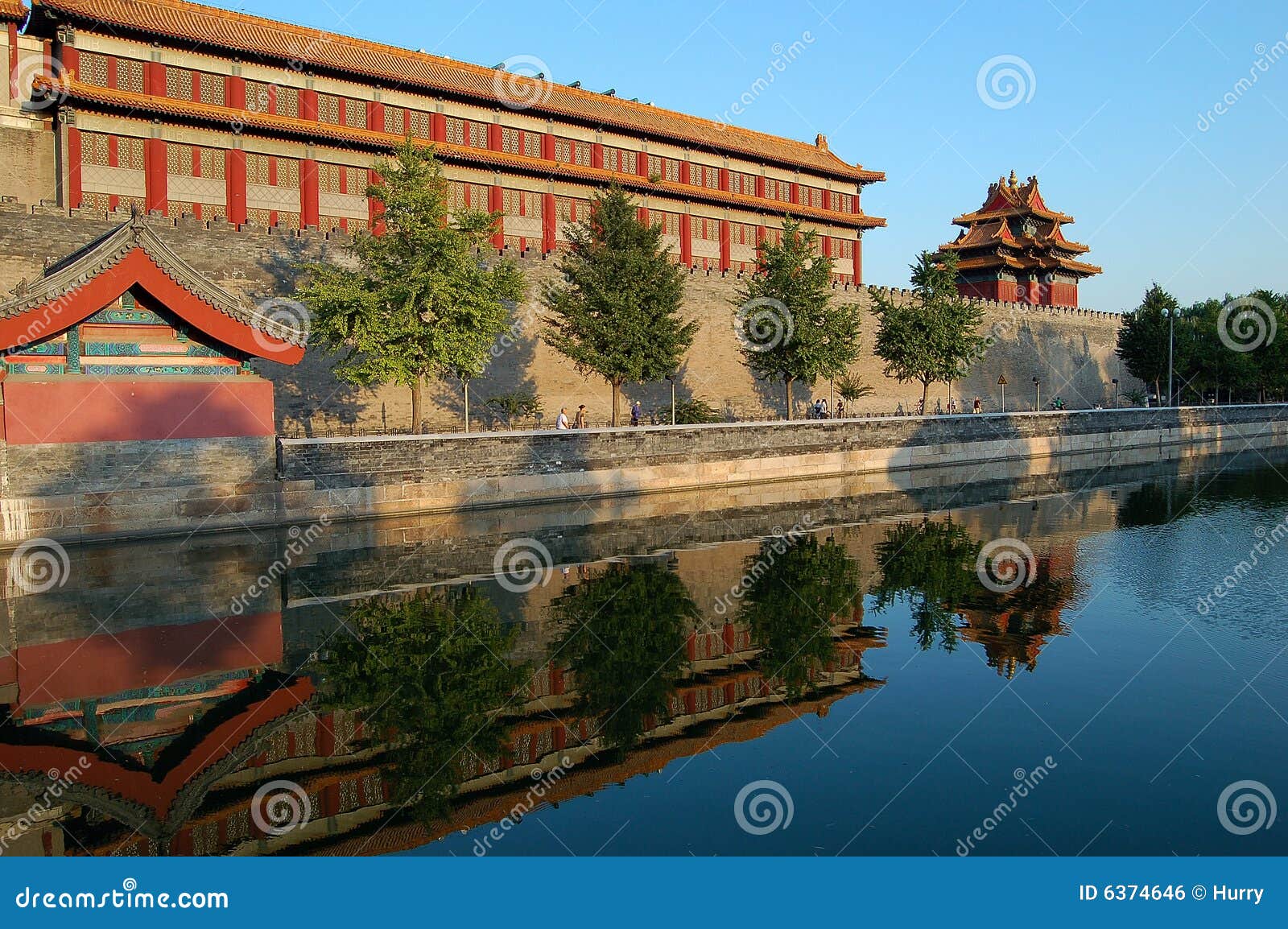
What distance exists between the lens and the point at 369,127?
102ft

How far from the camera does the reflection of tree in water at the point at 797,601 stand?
925 centimetres

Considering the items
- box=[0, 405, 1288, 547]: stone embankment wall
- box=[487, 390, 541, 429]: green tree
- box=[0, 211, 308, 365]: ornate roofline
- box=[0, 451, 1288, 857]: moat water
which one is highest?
box=[0, 211, 308, 365]: ornate roofline

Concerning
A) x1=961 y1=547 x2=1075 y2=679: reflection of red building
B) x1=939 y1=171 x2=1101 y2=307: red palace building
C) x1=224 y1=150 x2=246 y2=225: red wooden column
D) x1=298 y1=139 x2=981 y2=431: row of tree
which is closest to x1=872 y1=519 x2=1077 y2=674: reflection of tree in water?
x1=961 y1=547 x2=1075 y2=679: reflection of red building

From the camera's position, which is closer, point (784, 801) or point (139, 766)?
point (784, 801)

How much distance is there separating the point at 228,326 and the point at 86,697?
995cm

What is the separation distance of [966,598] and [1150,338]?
4083cm

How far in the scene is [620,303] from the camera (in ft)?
84.2

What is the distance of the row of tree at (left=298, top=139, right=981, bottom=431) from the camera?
20.7m

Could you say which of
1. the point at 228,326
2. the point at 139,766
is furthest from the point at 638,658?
the point at 228,326

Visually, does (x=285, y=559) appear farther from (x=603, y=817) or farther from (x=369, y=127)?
(x=369, y=127)

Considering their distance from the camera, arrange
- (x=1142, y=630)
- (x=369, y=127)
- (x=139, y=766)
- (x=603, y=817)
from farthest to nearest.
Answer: (x=369, y=127)
(x=1142, y=630)
(x=139, y=766)
(x=603, y=817)
